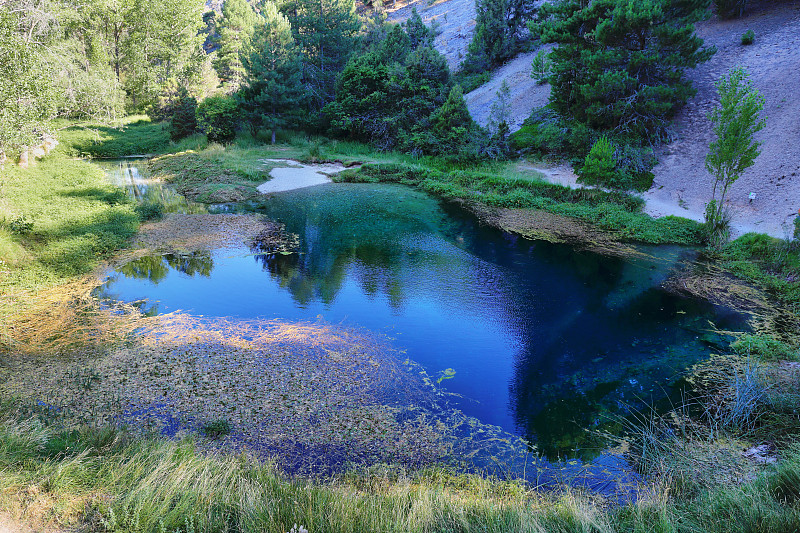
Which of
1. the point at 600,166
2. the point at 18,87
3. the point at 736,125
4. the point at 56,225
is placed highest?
the point at 736,125

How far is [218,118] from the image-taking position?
3050 cm

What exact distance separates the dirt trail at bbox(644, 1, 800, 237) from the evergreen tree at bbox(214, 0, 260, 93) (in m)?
35.7

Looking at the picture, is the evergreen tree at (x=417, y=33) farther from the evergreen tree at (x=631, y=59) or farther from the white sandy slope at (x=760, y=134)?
the evergreen tree at (x=631, y=59)

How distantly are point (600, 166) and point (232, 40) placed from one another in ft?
132

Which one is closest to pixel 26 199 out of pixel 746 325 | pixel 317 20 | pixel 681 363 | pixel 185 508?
pixel 185 508

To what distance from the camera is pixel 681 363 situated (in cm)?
893

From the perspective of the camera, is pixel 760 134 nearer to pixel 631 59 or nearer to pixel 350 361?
pixel 631 59

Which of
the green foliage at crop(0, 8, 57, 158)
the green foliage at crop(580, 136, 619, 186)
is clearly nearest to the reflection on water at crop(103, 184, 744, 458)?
the green foliage at crop(580, 136, 619, 186)

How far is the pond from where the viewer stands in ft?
26.2

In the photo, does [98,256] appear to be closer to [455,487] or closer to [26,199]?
[26,199]

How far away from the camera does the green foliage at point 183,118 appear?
32.2m

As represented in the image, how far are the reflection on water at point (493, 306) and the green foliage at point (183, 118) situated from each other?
20.4 meters

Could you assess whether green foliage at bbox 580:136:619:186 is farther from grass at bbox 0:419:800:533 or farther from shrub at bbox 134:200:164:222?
shrub at bbox 134:200:164:222

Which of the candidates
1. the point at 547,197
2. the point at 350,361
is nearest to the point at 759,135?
the point at 547,197
